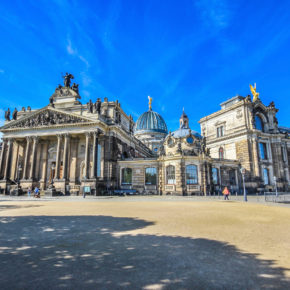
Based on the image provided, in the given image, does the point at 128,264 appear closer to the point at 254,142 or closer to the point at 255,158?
the point at 255,158

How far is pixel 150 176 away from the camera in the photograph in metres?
36.2

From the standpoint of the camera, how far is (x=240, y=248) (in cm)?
556

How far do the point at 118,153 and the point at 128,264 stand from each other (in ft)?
118

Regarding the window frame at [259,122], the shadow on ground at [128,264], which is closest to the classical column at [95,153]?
the shadow on ground at [128,264]

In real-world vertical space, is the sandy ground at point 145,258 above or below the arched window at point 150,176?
below

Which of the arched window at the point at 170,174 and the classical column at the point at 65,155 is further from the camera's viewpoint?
the classical column at the point at 65,155

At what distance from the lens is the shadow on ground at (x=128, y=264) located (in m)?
3.61

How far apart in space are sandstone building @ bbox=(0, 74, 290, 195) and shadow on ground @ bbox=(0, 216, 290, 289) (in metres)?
27.1

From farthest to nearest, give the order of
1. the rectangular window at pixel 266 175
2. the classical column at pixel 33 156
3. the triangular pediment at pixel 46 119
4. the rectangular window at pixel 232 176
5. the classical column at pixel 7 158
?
the rectangular window at pixel 266 175
the classical column at pixel 7 158
the rectangular window at pixel 232 176
the triangular pediment at pixel 46 119
the classical column at pixel 33 156

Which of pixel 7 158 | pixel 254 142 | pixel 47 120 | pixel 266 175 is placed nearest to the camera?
pixel 47 120

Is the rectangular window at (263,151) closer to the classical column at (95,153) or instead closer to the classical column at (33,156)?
the classical column at (95,153)

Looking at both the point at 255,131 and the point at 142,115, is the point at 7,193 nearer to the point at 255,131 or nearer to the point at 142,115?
the point at 255,131

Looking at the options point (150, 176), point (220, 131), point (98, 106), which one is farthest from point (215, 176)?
point (98, 106)

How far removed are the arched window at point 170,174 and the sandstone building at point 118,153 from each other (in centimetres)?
17
